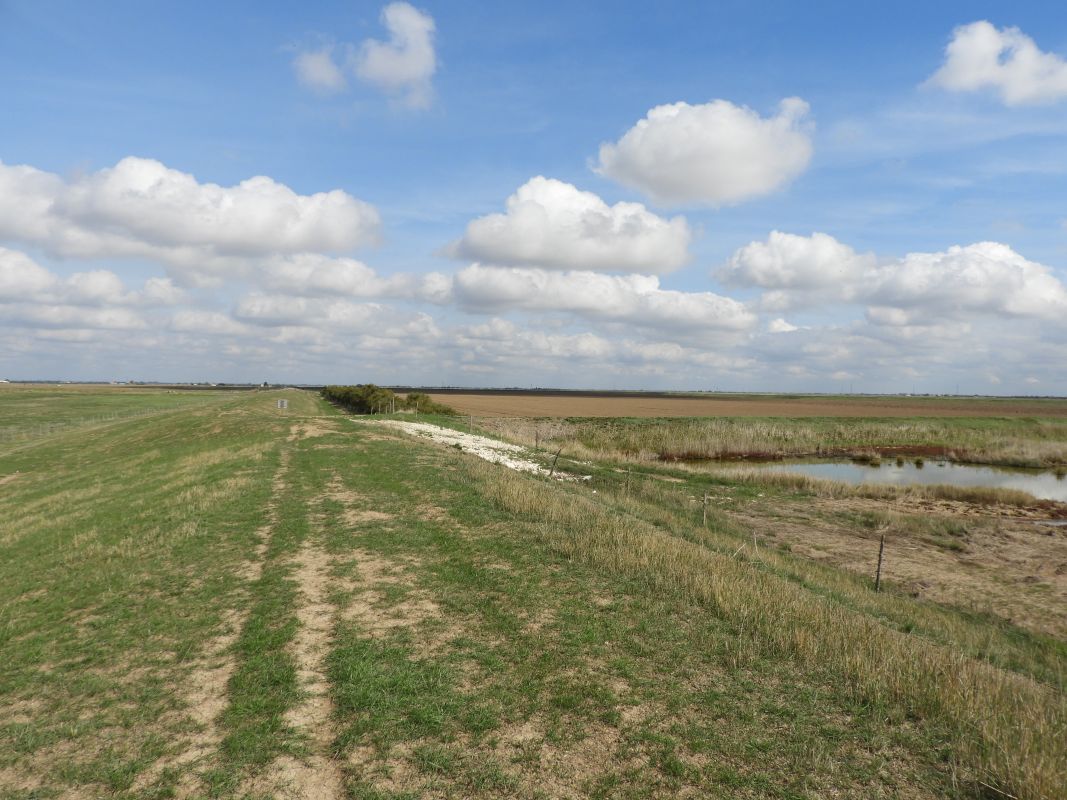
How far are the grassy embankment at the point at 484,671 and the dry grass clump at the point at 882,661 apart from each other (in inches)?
2.0

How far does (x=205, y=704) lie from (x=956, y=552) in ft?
94.7

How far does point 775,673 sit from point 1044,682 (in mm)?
7963

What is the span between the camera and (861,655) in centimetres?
878

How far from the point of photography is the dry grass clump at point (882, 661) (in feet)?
21.1

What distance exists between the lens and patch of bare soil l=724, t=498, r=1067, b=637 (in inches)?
731

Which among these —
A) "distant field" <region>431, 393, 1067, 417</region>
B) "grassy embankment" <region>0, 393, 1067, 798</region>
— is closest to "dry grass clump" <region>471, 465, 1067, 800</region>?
"grassy embankment" <region>0, 393, 1067, 798</region>

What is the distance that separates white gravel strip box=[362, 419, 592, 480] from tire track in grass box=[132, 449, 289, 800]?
2281 centimetres

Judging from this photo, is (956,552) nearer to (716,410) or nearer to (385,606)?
(385,606)

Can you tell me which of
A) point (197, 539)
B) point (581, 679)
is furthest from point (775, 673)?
point (197, 539)

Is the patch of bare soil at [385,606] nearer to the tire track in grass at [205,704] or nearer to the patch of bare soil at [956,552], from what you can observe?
the tire track in grass at [205,704]

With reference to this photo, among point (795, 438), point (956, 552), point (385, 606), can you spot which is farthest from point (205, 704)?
point (795, 438)

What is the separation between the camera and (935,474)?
49.7 meters

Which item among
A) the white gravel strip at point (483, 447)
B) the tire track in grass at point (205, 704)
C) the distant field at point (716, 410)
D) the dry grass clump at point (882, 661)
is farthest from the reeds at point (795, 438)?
the tire track in grass at point (205, 704)

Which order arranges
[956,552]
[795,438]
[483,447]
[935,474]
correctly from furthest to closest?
[795,438]
[935,474]
[483,447]
[956,552]
